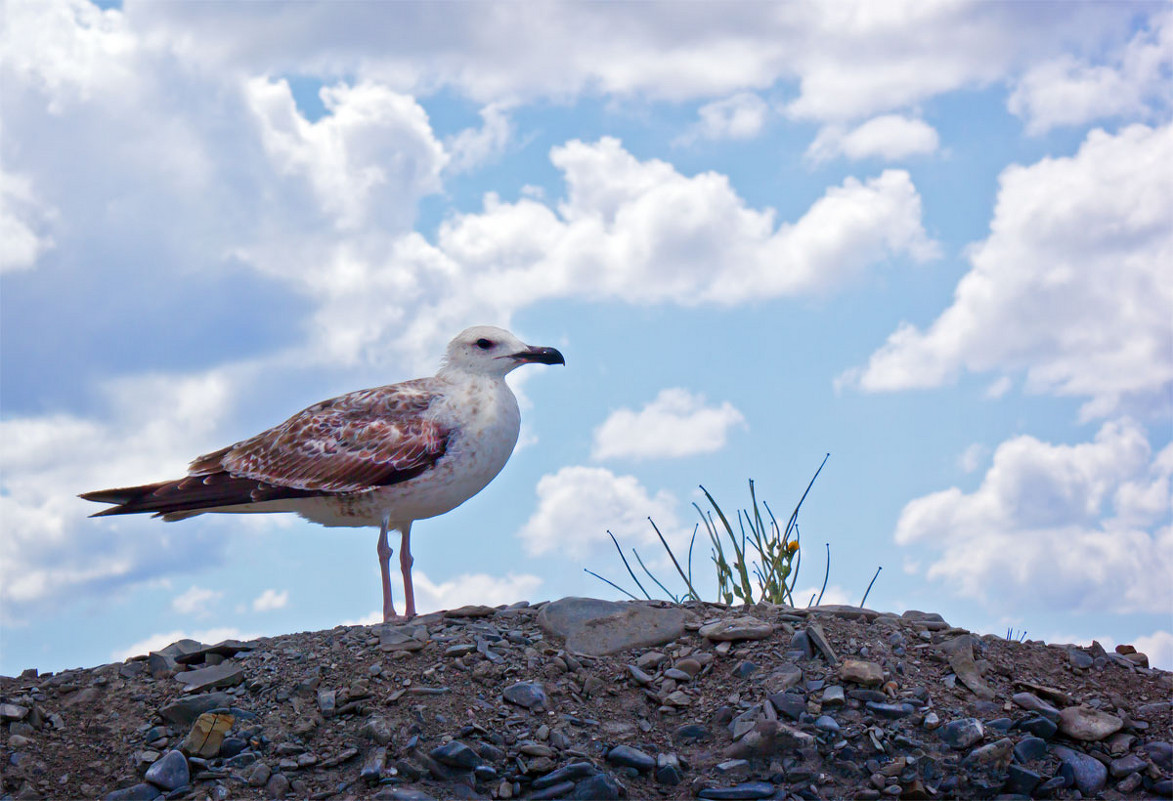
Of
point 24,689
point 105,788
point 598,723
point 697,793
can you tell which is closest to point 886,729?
point 697,793

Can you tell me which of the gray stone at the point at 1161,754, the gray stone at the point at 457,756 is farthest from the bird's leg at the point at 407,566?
the gray stone at the point at 1161,754

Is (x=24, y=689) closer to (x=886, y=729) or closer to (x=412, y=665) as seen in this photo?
(x=412, y=665)

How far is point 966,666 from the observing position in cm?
782

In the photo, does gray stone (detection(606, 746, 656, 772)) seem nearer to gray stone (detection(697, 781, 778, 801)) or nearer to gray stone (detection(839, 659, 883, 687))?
gray stone (detection(697, 781, 778, 801))

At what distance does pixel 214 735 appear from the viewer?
734cm

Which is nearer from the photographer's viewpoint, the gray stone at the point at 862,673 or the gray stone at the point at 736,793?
the gray stone at the point at 736,793

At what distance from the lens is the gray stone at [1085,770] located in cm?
677

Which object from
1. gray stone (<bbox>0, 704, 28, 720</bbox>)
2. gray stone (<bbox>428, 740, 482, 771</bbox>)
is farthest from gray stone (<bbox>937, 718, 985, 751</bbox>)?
gray stone (<bbox>0, 704, 28, 720</bbox>)

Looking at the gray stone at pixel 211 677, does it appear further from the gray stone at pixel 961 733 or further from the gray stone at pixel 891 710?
the gray stone at pixel 961 733

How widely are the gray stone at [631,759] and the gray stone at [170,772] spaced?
287 cm

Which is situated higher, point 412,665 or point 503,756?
point 412,665

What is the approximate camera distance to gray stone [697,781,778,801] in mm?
6336

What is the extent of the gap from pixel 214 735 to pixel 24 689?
2.43 meters

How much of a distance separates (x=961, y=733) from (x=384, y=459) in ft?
16.6
